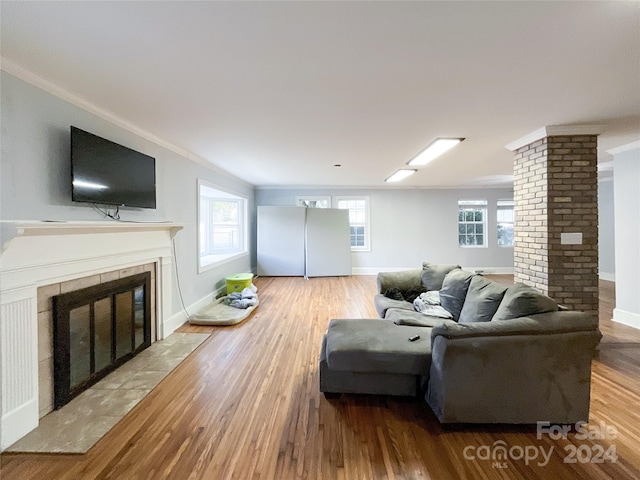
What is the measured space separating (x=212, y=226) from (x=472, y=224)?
6.79m

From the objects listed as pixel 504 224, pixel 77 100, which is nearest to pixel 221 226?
pixel 77 100

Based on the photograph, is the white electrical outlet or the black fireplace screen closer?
the black fireplace screen

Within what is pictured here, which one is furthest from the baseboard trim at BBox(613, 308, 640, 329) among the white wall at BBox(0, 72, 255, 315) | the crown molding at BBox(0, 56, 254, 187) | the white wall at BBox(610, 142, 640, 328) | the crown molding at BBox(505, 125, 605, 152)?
the crown molding at BBox(0, 56, 254, 187)

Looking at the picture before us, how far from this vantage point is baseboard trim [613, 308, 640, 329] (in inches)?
142

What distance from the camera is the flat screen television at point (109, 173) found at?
85.5 inches

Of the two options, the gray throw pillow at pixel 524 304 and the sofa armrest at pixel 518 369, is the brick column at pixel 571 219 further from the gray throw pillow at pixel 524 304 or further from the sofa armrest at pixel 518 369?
the sofa armrest at pixel 518 369

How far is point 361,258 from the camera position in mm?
7672

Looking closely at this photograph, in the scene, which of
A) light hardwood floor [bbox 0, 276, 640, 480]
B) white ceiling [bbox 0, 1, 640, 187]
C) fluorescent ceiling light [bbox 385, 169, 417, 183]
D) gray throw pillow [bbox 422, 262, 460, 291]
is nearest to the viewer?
white ceiling [bbox 0, 1, 640, 187]

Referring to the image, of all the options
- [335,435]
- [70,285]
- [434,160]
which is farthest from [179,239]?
[434,160]

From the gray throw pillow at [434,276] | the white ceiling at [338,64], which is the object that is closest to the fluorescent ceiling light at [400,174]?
the white ceiling at [338,64]

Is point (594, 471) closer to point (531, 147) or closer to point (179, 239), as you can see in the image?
point (531, 147)

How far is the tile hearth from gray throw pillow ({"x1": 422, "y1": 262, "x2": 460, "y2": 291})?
294 centimetres

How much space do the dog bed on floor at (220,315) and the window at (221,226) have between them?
0.72 metres

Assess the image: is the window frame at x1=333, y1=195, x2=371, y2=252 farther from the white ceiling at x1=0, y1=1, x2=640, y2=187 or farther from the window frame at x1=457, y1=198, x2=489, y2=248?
the white ceiling at x1=0, y1=1, x2=640, y2=187
